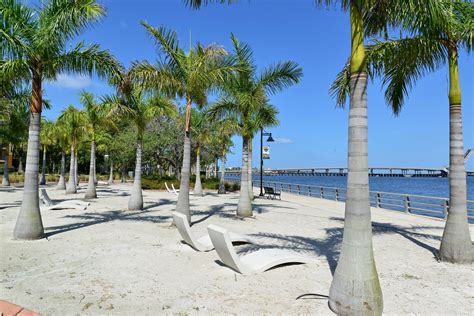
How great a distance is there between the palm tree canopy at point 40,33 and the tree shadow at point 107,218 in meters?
4.45

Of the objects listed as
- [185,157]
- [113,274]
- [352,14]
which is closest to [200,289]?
[113,274]

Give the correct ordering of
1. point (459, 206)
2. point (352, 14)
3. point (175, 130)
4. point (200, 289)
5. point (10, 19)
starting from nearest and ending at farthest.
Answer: point (352, 14) → point (200, 289) → point (459, 206) → point (10, 19) → point (175, 130)

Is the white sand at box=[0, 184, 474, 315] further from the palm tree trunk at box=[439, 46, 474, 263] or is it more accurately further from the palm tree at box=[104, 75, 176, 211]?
the palm tree at box=[104, 75, 176, 211]

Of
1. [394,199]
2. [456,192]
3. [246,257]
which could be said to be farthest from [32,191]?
[394,199]

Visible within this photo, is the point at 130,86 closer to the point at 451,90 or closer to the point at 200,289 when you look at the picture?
the point at 200,289

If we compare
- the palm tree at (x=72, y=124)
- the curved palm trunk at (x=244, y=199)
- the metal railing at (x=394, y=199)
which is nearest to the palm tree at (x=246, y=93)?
the curved palm trunk at (x=244, y=199)

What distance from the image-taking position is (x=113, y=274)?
603cm

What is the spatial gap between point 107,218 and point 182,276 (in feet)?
25.5

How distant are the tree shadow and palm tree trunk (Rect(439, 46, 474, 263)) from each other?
8.60 metres

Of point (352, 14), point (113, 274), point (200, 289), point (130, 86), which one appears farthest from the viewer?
point (130, 86)

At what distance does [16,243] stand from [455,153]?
9755 millimetres

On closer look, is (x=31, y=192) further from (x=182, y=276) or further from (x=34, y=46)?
(x=182, y=276)

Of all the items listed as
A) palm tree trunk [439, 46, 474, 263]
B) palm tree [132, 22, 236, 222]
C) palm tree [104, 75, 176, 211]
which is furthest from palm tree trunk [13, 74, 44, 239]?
palm tree trunk [439, 46, 474, 263]

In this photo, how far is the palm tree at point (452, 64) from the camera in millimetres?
6930
